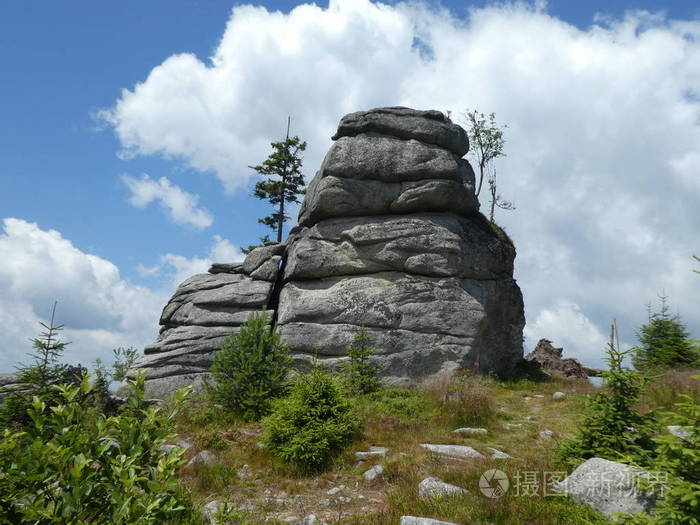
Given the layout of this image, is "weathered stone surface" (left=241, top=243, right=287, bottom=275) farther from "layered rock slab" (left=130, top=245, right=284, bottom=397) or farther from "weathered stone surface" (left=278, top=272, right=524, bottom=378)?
"weathered stone surface" (left=278, top=272, right=524, bottom=378)

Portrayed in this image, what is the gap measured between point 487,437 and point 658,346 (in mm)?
14457

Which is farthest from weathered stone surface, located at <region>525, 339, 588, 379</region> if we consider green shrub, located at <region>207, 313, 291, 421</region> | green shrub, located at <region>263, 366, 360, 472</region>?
green shrub, located at <region>263, 366, 360, 472</region>

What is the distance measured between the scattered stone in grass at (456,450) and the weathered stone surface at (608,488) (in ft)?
9.91

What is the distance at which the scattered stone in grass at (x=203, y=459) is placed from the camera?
1111 centimetres

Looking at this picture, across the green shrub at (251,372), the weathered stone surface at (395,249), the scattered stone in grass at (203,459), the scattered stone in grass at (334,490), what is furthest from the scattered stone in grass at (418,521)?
the weathered stone surface at (395,249)

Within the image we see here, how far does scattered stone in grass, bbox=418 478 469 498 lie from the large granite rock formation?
9.94m

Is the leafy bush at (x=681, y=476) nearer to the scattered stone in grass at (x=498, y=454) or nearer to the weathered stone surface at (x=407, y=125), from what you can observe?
the scattered stone in grass at (x=498, y=454)

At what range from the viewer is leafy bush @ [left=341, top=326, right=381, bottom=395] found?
56.2 feet

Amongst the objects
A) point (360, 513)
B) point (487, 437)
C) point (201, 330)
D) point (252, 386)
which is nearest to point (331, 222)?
point (201, 330)

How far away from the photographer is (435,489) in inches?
337

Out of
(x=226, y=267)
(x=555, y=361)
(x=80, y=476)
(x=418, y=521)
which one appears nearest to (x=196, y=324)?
(x=226, y=267)

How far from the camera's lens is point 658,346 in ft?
73.7

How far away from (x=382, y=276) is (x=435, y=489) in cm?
1278

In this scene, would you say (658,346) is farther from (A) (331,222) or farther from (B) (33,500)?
(B) (33,500)
